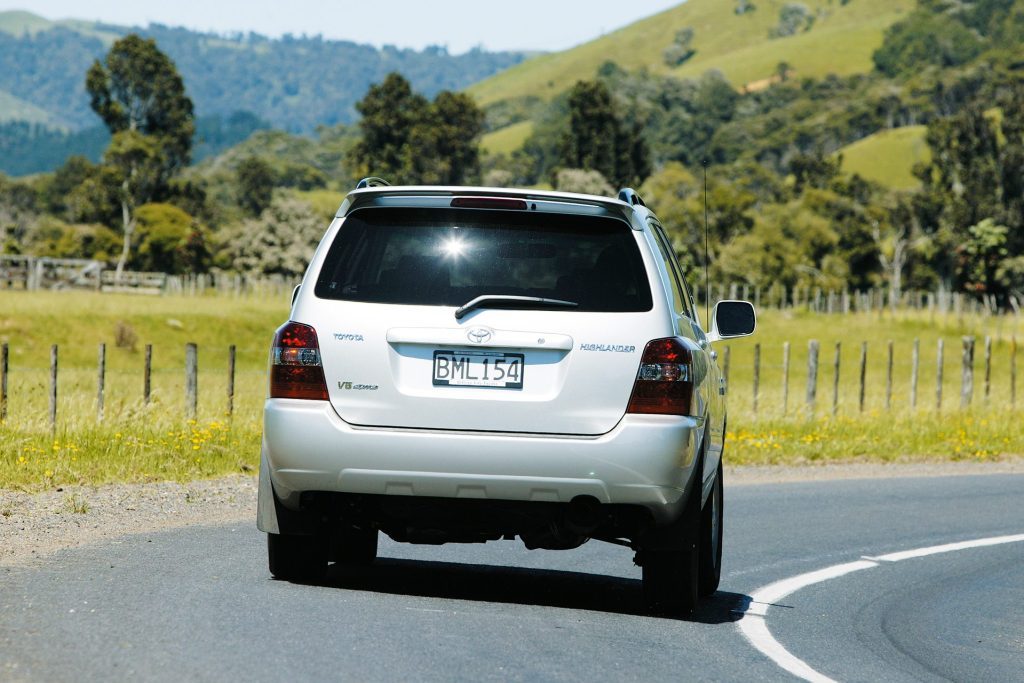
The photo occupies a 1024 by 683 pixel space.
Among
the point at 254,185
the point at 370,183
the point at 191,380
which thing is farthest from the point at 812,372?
the point at 254,185

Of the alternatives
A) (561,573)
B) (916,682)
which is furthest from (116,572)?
(916,682)

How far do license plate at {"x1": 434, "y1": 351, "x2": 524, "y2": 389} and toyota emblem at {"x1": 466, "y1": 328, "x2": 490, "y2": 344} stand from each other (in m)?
0.07

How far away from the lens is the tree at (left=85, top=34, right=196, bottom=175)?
333 feet

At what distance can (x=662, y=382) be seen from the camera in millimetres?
7070

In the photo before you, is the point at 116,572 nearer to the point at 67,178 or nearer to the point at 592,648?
the point at 592,648

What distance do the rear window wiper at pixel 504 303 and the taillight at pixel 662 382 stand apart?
449 millimetres

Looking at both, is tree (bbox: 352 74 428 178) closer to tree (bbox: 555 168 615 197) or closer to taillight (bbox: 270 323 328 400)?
tree (bbox: 555 168 615 197)

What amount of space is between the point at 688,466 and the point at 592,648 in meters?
0.99

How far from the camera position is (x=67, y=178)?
168 meters

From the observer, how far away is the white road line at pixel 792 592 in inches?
265

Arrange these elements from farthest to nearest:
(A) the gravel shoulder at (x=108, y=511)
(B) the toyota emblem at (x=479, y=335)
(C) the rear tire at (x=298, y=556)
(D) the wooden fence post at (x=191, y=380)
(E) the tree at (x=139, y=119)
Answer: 1. (E) the tree at (x=139, y=119)
2. (D) the wooden fence post at (x=191, y=380)
3. (A) the gravel shoulder at (x=108, y=511)
4. (C) the rear tire at (x=298, y=556)
5. (B) the toyota emblem at (x=479, y=335)

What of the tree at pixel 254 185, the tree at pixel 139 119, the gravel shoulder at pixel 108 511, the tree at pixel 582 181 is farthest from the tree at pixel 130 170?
the gravel shoulder at pixel 108 511

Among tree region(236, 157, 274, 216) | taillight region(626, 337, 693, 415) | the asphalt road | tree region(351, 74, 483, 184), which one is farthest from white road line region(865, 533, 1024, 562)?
tree region(236, 157, 274, 216)

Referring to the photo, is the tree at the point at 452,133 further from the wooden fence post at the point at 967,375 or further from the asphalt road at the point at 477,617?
the asphalt road at the point at 477,617
